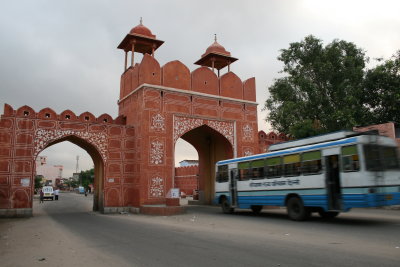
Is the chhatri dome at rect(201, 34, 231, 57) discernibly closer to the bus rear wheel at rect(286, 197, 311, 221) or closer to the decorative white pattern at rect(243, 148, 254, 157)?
the decorative white pattern at rect(243, 148, 254, 157)

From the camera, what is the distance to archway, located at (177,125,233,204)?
22.8 meters

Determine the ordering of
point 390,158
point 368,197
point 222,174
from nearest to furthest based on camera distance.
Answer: point 368,197
point 390,158
point 222,174

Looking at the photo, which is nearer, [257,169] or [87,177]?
[257,169]

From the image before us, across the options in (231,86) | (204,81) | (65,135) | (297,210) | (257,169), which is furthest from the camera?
(231,86)

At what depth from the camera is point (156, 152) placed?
60.0ft

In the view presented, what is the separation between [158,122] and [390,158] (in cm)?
1143

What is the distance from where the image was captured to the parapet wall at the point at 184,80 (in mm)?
18953

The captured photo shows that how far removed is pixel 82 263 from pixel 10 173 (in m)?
11.9

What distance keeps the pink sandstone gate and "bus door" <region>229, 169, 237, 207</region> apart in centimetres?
359

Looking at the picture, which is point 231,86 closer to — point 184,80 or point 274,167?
point 184,80

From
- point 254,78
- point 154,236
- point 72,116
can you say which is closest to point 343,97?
point 254,78

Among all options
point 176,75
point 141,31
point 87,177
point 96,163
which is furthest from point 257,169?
point 87,177

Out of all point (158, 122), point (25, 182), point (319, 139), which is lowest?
point (25, 182)

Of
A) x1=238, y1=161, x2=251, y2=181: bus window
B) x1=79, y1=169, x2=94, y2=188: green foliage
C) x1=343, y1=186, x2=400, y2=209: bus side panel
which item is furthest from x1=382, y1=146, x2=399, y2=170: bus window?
x1=79, y1=169, x2=94, y2=188: green foliage
